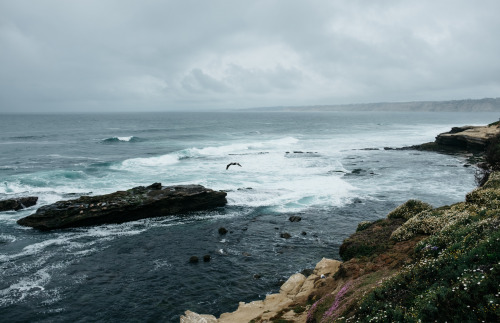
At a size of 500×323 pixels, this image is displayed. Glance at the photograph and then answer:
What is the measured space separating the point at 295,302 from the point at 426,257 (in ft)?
20.0

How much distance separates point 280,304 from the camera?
15023 mm

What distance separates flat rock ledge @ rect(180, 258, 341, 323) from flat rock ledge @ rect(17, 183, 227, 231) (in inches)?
644

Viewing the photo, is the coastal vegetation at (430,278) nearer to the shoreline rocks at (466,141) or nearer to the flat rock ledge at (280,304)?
the flat rock ledge at (280,304)

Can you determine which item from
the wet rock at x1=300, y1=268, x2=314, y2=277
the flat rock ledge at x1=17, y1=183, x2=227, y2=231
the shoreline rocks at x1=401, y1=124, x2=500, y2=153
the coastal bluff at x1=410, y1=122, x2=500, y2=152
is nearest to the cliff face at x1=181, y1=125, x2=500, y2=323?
the wet rock at x1=300, y1=268, x2=314, y2=277

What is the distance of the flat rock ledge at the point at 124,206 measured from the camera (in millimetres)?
27719

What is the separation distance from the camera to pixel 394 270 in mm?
12672

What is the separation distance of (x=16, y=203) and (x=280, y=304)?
29.8 m

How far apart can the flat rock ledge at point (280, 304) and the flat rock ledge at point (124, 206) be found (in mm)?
16355

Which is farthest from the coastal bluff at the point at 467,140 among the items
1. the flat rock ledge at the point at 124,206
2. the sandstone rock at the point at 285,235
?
the flat rock ledge at the point at 124,206

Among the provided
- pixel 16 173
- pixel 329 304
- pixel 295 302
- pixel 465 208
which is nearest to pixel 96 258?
pixel 295 302

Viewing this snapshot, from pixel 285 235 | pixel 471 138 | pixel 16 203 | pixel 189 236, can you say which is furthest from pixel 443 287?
pixel 471 138

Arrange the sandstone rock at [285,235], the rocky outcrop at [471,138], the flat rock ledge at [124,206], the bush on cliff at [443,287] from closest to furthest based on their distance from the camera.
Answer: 1. the bush on cliff at [443,287]
2. the sandstone rock at [285,235]
3. the flat rock ledge at [124,206]
4. the rocky outcrop at [471,138]

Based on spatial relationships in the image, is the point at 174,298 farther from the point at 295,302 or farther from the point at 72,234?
the point at 72,234

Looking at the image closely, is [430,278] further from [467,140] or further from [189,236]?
[467,140]
